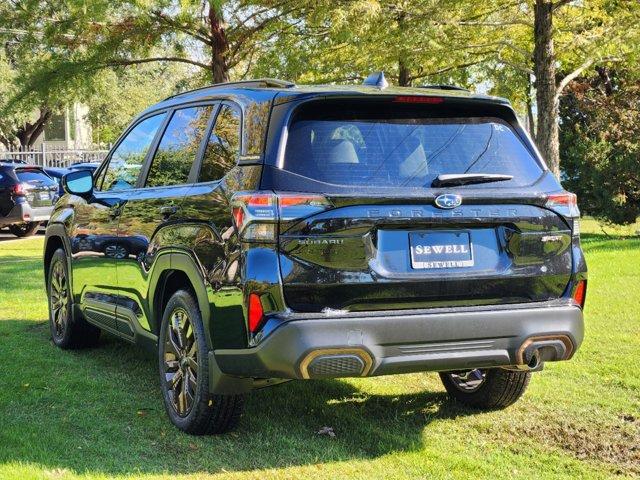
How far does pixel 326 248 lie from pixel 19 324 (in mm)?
4996

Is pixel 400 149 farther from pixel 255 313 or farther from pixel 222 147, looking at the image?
pixel 255 313

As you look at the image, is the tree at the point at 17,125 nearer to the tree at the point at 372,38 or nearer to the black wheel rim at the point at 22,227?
the black wheel rim at the point at 22,227

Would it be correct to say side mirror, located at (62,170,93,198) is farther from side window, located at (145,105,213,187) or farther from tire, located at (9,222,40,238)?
tire, located at (9,222,40,238)

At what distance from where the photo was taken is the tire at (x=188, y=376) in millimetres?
4555

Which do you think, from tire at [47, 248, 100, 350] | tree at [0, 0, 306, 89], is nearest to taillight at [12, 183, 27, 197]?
tree at [0, 0, 306, 89]

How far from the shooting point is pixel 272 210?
13.2 ft

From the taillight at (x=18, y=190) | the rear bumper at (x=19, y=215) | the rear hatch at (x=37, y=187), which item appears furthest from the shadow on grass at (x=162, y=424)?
the rear hatch at (x=37, y=187)

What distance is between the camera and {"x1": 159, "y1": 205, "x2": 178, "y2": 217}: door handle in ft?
16.3

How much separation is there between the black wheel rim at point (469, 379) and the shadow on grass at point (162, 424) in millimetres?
137

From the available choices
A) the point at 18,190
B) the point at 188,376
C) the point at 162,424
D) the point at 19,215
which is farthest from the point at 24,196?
the point at 188,376

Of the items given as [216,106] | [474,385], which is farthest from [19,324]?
[474,385]

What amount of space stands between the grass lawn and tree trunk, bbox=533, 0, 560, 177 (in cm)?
693

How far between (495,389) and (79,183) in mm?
3229

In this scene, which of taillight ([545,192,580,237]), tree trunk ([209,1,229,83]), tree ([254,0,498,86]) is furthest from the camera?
tree trunk ([209,1,229,83])
